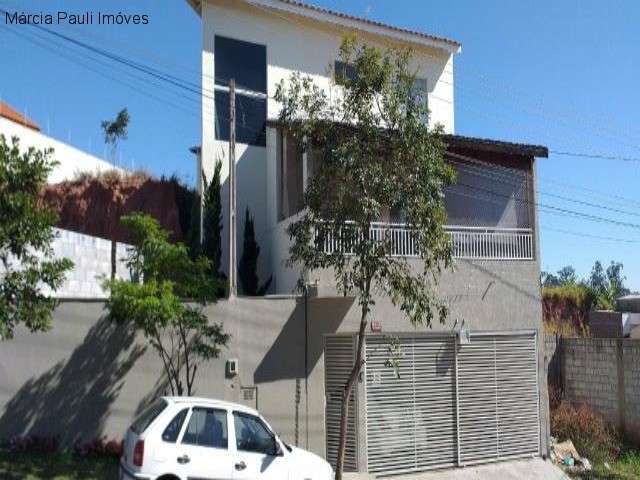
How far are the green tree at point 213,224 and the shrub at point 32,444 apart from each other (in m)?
5.58

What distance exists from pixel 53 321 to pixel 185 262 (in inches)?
96.9

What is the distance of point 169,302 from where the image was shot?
35.9ft

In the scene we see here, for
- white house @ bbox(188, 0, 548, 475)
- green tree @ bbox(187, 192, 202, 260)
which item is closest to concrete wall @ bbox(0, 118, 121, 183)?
green tree @ bbox(187, 192, 202, 260)

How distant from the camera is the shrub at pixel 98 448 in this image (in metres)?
12.0

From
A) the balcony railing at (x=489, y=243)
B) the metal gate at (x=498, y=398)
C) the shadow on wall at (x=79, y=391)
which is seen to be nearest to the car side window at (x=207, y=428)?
the shadow on wall at (x=79, y=391)

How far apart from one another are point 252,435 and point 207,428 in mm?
654

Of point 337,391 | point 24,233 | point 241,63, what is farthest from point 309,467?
point 241,63

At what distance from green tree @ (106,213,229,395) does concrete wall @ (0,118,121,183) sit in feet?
33.2

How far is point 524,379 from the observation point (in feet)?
49.9

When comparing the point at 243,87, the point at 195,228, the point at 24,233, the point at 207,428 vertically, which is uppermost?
the point at 243,87

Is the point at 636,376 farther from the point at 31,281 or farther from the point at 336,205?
the point at 31,281

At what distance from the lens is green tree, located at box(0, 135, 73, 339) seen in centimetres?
898

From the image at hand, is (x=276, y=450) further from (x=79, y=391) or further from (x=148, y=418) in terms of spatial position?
(x=79, y=391)

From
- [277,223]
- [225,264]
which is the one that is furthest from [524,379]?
[225,264]
